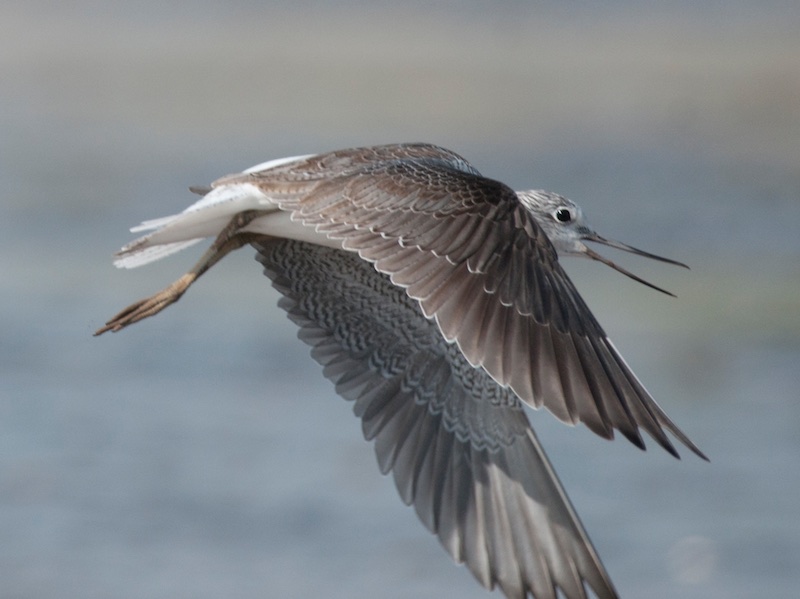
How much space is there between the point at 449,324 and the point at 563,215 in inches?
86.3

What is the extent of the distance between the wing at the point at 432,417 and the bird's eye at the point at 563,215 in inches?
39.4

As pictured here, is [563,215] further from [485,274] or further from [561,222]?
[485,274]

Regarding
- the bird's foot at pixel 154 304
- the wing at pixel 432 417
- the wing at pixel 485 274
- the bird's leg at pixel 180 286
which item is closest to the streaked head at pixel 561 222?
the wing at pixel 432 417

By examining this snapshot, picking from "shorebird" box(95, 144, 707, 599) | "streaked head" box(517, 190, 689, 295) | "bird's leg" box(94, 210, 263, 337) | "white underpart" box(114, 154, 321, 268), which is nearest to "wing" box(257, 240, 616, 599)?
"shorebird" box(95, 144, 707, 599)

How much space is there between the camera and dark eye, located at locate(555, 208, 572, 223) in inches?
328

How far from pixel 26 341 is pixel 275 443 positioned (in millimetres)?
2688

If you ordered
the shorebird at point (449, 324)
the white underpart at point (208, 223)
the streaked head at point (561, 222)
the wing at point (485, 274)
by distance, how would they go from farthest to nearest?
the streaked head at point (561, 222), the white underpart at point (208, 223), the shorebird at point (449, 324), the wing at point (485, 274)

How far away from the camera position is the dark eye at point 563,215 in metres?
8.34

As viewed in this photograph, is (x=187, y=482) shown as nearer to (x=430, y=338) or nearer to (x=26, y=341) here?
(x=26, y=341)

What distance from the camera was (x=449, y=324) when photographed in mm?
6344

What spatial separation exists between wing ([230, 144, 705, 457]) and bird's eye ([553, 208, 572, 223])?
1.33m

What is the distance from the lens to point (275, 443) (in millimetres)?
12156

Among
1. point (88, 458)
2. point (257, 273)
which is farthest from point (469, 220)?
point (257, 273)

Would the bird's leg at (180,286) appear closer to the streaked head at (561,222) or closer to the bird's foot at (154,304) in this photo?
the bird's foot at (154,304)
